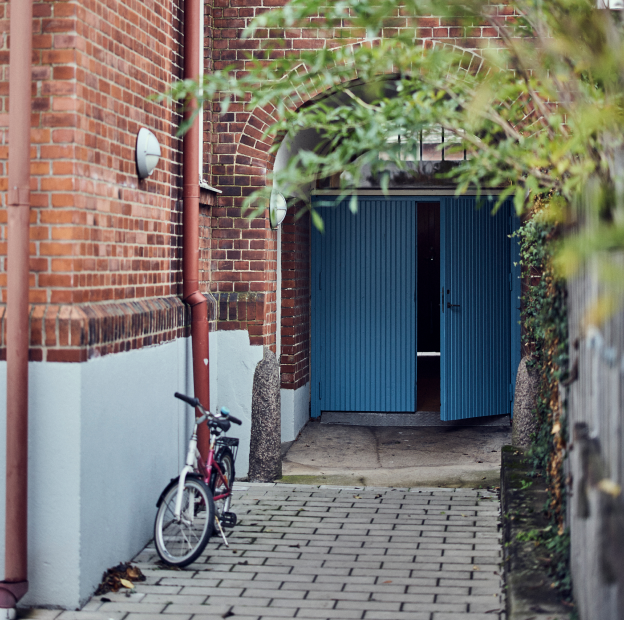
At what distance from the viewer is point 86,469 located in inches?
187

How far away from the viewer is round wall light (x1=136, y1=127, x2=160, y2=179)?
18.5 feet

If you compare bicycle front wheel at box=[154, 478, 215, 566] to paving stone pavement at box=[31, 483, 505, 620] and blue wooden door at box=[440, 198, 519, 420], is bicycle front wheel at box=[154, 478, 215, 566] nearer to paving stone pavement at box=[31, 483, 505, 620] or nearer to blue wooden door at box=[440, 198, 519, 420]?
paving stone pavement at box=[31, 483, 505, 620]

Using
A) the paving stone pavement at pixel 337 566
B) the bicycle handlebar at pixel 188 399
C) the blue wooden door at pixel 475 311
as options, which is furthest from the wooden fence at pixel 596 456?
the blue wooden door at pixel 475 311

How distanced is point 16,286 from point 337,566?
2.52 m

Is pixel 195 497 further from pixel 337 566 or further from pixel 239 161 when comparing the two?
pixel 239 161

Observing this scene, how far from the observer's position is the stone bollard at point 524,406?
757cm

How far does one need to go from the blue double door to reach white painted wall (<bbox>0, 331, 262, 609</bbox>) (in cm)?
448

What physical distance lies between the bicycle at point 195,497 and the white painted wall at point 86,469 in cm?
22

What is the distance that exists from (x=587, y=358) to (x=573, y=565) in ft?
3.30

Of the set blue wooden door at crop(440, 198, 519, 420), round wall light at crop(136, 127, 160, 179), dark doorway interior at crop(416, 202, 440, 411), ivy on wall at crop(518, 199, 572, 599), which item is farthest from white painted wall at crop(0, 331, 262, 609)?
dark doorway interior at crop(416, 202, 440, 411)

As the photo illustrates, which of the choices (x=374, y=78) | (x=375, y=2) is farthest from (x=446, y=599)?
(x=375, y=2)

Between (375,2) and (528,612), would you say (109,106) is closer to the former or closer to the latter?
(375,2)

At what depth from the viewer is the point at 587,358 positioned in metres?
3.48

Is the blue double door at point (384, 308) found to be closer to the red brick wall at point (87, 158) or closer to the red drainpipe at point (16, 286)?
the red brick wall at point (87, 158)
